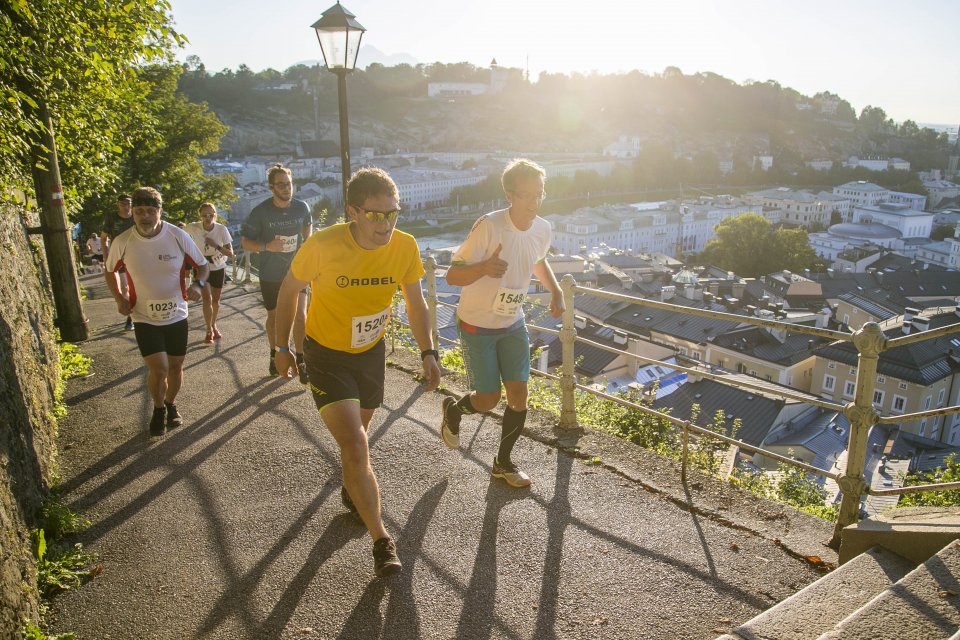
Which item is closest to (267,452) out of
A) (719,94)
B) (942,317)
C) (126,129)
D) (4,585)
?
(4,585)

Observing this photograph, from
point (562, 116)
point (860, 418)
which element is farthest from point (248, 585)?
point (562, 116)

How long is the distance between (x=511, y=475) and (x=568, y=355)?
41.3 inches

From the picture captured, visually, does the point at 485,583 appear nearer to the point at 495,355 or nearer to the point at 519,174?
the point at 495,355

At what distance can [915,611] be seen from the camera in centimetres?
233

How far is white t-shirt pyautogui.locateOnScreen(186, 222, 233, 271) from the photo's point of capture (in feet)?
25.8

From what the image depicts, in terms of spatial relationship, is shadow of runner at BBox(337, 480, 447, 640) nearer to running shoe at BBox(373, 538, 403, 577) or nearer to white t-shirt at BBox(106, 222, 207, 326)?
running shoe at BBox(373, 538, 403, 577)

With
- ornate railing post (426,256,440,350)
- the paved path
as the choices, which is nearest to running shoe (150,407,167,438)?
the paved path

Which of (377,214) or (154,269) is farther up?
(377,214)

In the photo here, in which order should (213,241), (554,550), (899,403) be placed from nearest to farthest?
(554,550), (213,241), (899,403)

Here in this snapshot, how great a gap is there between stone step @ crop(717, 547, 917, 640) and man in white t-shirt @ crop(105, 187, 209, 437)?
3.85 metres

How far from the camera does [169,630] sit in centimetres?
286

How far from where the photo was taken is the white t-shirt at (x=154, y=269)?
467 cm

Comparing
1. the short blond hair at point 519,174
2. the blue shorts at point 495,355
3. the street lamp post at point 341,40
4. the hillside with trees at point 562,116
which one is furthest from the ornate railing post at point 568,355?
the hillside with trees at point 562,116

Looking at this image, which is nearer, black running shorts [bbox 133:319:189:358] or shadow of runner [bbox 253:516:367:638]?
Answer: shadow of runner [bbox 253:516:367:638]
